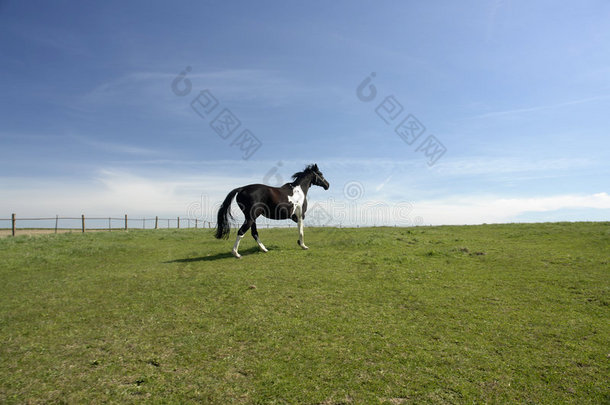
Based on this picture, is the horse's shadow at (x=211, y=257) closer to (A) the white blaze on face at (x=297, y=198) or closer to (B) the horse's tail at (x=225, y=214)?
(B) the horse's tail at (x=225, y=214)

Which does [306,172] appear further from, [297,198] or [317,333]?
[317,333]

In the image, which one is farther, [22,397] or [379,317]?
[379,317]

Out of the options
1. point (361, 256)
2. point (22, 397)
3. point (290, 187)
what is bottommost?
point (22, 397)

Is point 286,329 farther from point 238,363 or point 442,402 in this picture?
point 442,402

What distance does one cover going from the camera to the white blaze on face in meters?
11.8

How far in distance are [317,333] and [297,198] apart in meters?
7.80

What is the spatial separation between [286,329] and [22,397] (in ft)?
9.76

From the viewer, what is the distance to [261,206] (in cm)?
1090

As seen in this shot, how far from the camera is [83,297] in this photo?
6633 mm

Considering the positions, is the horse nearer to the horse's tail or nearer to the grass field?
the horse's tail

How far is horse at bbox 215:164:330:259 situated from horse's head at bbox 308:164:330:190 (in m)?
1.15

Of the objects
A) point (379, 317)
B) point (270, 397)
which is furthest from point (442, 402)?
point (379, 317)

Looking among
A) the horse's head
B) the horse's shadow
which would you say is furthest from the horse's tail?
the horse's head

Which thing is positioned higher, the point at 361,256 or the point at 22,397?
the point at 361,256
